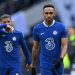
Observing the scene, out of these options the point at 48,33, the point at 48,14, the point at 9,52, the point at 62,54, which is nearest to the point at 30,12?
the point at 9,52

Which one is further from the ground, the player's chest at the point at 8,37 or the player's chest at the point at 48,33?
the player's chest at the point at 48,33

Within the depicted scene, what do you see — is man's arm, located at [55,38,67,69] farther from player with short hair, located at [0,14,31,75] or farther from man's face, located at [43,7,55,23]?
player with short hair, located at [0,14,31,75]

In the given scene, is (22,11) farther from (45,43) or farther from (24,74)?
(45,43)

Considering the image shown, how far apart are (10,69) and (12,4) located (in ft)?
38.4

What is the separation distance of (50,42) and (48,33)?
0.22 m

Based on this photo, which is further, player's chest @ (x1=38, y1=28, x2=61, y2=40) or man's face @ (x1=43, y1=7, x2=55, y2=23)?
player's chest @ (x1=38, y1=28, x2=61, y2=40)

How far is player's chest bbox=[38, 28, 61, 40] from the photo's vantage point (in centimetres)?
1541

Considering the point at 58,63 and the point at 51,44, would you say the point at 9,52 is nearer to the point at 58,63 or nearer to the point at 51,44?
the point at 51,44

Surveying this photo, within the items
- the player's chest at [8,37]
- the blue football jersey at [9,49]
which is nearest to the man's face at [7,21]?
the blue football jersey at [9,49]

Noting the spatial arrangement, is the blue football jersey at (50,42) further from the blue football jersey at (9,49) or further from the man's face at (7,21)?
the man's face at (7,21)

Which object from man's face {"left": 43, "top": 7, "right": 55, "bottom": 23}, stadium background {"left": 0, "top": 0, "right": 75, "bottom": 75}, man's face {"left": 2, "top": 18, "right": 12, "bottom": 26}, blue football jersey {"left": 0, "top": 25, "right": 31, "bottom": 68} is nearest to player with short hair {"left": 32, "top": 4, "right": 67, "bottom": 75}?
man's face {"left": 43, "top": 7, "right": 55, "bottom": 23}

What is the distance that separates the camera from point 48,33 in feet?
50.8

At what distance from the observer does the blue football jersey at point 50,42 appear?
607 inches

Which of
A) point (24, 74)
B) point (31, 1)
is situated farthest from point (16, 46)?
point (31, 1)
